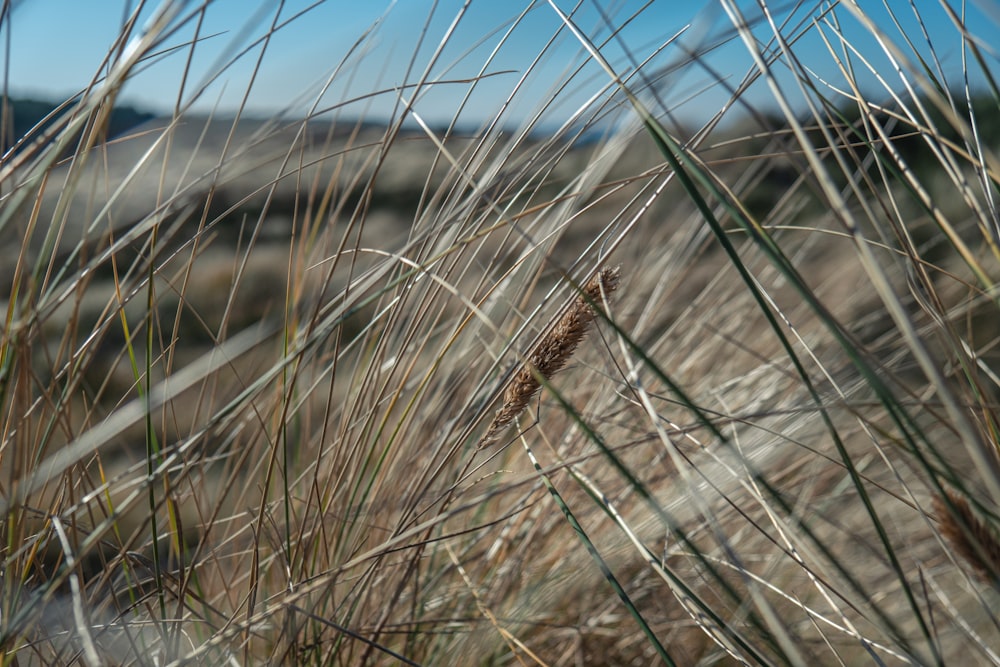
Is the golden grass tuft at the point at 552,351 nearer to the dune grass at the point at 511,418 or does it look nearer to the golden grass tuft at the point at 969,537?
the dune grass at the point at 511,418

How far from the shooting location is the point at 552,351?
1.83ft

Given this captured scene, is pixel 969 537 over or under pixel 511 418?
under

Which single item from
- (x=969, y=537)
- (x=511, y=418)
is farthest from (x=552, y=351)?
(x=969, y=537)

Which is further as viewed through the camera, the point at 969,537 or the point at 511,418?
the point at 511,418

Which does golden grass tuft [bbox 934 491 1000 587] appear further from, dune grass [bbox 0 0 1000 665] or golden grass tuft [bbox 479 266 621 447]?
golden grass tuft [bbox 479 266 621 447]

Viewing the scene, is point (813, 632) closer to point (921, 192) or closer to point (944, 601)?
point (944, 601)

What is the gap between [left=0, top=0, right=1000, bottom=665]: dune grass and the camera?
0.45 m

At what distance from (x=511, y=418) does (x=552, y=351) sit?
6 centimetres

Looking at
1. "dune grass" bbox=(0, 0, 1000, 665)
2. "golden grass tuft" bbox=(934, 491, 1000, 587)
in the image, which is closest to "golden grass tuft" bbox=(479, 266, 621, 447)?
"dune grass" bbox=(0, 0, 1000, 665)

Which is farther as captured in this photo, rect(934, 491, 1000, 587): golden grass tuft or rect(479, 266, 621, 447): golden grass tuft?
rect(479, 266, 621, 447): golden grass tuft

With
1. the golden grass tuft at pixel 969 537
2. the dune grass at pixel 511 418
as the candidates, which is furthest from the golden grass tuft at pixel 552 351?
the golden grass tuft at pixel 969 537

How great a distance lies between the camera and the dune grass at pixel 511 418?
1.46 ft

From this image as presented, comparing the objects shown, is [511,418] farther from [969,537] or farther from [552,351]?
[969,537]

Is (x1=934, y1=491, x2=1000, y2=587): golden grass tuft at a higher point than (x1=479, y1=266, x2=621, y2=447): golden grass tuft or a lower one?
lower
